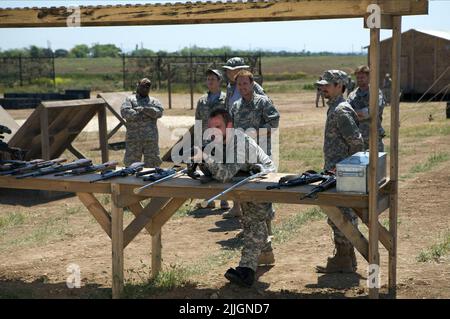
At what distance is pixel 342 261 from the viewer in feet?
22.6

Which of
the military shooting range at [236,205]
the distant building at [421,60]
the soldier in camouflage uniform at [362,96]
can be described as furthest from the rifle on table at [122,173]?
the distant building at [421,60]

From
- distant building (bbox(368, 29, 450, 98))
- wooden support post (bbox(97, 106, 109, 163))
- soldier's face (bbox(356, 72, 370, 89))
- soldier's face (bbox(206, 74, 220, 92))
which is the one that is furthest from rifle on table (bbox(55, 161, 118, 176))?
distant building (bbox(368, 29, 450, 98))

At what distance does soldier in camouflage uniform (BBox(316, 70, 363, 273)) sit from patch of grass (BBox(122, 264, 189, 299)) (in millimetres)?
1307

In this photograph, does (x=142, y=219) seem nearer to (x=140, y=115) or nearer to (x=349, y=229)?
(x=349, y=229)

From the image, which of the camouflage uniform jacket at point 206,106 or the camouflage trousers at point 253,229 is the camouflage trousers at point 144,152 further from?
the camouflage trousers at point 253,229

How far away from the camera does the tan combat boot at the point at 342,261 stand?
22.6 feet

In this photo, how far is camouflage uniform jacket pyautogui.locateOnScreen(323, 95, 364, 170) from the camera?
6543 mm

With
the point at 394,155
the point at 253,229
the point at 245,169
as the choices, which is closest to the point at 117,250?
the point at 253,229

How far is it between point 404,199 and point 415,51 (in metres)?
24.9

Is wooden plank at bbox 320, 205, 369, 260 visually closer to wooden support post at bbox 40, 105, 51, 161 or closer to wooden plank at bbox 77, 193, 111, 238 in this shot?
wooden plank at bbox 77, 193, 111, 238

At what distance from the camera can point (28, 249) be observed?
8.38m

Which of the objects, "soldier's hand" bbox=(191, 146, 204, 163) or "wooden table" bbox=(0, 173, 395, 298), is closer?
"wooden table" bbox=(0, 173, 395, 298)

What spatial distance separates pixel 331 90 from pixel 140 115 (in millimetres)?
4389
